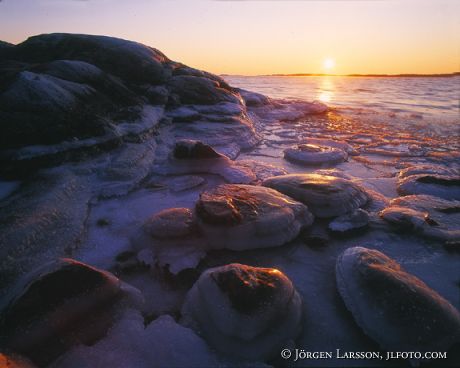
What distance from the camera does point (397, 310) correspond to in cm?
146

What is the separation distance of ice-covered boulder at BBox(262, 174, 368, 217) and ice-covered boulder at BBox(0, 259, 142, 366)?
1.62 meters

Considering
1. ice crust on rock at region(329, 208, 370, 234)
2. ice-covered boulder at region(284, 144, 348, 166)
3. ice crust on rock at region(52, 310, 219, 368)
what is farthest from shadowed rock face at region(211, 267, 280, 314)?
ice-covered boulder at region(284, 144, 348, 166)

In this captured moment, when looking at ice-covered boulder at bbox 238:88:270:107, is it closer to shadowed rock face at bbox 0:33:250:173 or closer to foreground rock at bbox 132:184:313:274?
shadowed rock face at bbox 0:33:250:173

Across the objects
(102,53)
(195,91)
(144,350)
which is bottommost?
(144,350)

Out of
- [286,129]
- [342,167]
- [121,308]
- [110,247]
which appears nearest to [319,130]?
[286,129]

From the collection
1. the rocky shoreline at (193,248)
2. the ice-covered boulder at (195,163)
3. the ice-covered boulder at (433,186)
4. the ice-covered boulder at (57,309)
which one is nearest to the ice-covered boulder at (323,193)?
the rocky shoreline at (193,248)

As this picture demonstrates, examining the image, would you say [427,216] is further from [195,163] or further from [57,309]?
[57,309]

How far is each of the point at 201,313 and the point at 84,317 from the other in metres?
0.57

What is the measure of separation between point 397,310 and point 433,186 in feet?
7.32

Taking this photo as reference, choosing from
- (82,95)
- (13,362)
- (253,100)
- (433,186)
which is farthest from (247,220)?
(253,100)

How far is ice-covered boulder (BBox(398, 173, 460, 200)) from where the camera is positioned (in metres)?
3.10

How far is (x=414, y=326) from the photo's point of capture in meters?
1.41

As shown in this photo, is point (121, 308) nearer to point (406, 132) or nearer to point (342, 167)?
point (342, 167)

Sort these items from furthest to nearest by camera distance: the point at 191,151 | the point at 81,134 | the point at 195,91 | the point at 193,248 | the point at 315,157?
1. the point at 195,91
2. the point at 315,157
3. the point at 191,151
4. the point at 81,134
5. the point at 193,248
